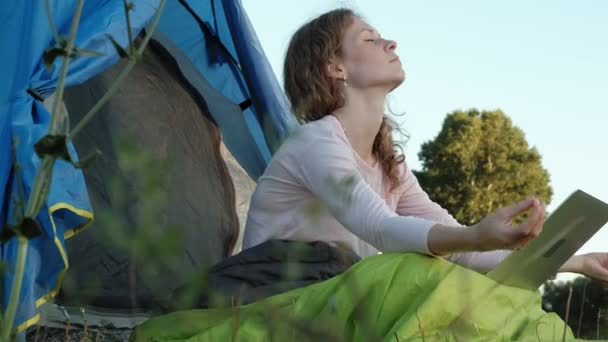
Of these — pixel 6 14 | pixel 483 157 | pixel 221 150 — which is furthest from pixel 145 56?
pixel 483 157

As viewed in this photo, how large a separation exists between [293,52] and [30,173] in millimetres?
634

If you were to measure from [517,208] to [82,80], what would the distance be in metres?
1.33

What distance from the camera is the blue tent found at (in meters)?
2.02

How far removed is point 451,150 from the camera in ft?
54.4

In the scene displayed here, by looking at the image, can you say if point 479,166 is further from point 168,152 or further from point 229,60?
point 168,152

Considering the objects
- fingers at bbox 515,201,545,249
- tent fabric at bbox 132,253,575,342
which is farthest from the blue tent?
fingers at bbox 515,201,545,249

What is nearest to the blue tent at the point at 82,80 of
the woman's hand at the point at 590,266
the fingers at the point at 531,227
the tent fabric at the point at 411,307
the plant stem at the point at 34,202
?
the tent fabric at the point at 411,307

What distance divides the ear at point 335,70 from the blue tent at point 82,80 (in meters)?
0.17

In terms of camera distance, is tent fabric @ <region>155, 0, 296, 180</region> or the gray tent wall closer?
the gray tent wall

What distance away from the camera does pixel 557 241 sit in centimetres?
136

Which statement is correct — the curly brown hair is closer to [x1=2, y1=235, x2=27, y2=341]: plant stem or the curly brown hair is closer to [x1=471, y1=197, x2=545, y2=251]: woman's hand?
[x1=471, y1=197, x2=545, y2=251]: woman's hand

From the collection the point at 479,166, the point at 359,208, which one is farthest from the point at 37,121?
the point at 479,166

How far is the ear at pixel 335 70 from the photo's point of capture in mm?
2146

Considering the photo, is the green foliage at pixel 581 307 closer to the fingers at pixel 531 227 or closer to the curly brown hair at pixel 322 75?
the fingers at pixel 531 227
